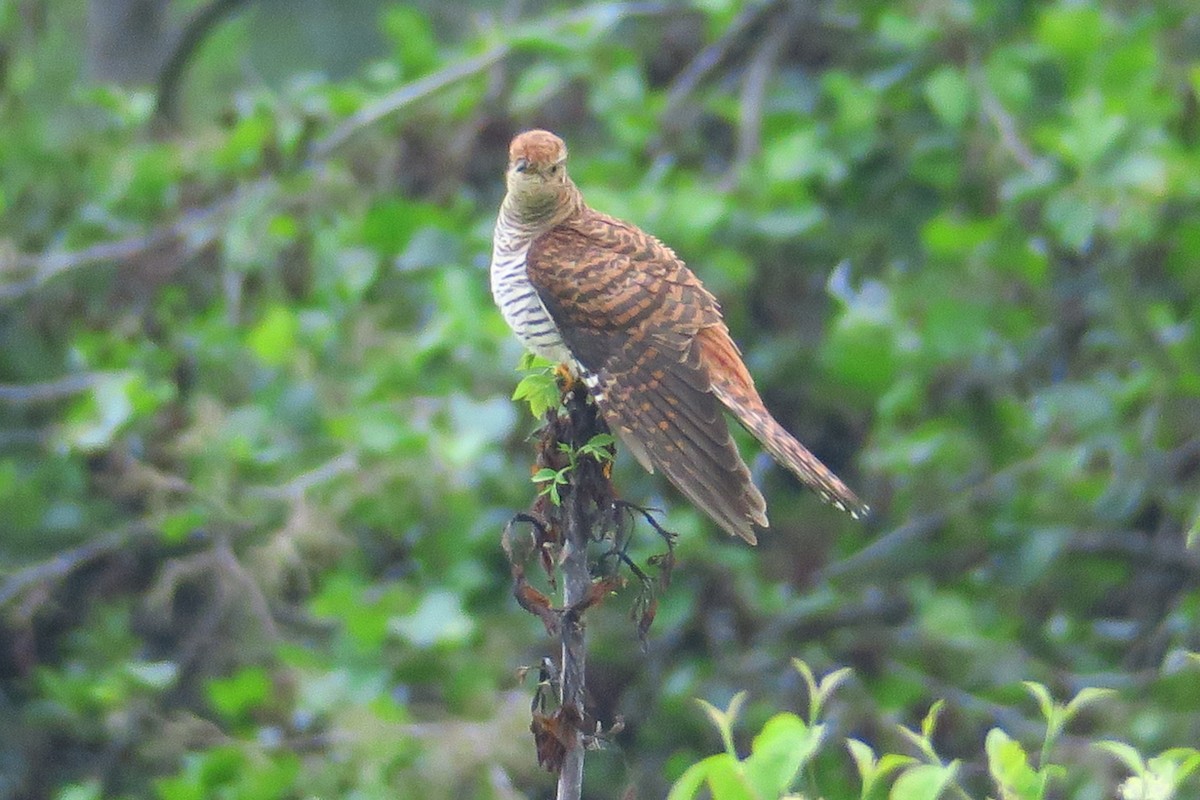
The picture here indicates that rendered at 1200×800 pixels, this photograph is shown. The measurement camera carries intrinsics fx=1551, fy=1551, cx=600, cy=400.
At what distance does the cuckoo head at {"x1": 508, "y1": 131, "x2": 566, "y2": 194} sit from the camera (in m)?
2.82

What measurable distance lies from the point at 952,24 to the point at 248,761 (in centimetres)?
284

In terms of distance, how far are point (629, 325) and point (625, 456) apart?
1.34 m

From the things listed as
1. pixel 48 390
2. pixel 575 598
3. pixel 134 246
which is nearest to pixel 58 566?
pixel 48 390

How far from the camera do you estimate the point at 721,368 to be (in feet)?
9.29

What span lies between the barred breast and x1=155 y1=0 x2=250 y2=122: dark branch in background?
3218 mm

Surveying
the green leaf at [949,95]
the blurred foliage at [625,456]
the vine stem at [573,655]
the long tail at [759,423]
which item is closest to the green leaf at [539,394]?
the vine stem at [573,655]

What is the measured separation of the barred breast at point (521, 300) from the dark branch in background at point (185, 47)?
10.6 feet

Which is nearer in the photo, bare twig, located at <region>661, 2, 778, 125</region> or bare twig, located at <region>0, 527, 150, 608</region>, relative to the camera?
bare twig, located at <region>0, 527, 150, 608</region>

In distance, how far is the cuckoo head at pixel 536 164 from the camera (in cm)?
282

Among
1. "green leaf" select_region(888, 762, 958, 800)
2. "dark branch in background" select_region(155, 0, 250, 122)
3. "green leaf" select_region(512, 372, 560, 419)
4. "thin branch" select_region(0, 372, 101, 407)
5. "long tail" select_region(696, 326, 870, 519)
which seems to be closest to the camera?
"green leaf" select_region(888, 762, 958, 800)

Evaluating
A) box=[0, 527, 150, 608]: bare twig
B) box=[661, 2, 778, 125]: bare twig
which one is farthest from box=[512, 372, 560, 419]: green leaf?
box=[0, 527, 150, 608]: bare twig

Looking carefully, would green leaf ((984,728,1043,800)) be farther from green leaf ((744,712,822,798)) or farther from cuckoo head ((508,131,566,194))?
cuckoo head ((508,131,566,194))

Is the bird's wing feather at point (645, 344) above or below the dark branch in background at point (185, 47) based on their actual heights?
below

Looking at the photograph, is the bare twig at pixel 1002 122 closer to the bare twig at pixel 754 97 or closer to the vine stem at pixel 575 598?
the bare twig at pixel 754 97
